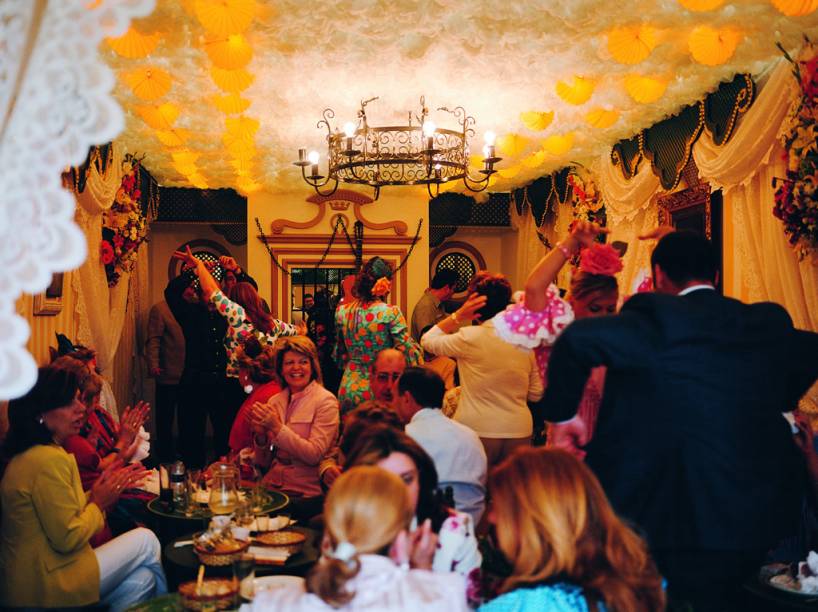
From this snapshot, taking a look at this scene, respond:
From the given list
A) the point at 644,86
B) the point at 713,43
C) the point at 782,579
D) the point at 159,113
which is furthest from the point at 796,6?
the point at 159,113

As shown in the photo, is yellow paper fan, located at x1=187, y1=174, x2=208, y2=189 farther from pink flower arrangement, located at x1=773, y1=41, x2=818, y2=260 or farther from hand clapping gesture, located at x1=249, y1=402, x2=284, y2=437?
pink flower arrangement, located at x1=773, y1=41, x2=818, y2=260

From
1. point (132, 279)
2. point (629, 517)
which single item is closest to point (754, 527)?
point (629, 517)

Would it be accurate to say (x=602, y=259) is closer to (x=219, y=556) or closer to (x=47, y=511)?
(x=219, y=556)

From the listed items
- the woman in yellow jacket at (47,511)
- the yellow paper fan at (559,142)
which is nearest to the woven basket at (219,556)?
the woman in yellow jacket at (47,511)

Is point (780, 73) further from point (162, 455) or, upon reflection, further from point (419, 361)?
point (162, 455)

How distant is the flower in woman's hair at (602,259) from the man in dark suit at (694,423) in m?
0.53

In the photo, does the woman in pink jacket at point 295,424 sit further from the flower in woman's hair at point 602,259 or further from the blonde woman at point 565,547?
the blonde woman at point 565,547

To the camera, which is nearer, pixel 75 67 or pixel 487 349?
pixel 75 67

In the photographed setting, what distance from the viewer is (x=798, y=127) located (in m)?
3.96

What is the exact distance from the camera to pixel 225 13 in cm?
337

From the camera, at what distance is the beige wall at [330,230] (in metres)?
8.60

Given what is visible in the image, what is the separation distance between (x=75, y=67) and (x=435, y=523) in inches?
63.8

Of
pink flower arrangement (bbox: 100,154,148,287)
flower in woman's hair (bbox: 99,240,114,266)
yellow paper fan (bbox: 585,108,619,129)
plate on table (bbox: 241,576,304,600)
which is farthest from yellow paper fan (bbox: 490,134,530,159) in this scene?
plate on table (bbox: 241,576,304,600)

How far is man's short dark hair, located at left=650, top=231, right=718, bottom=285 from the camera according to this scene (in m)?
2.36
